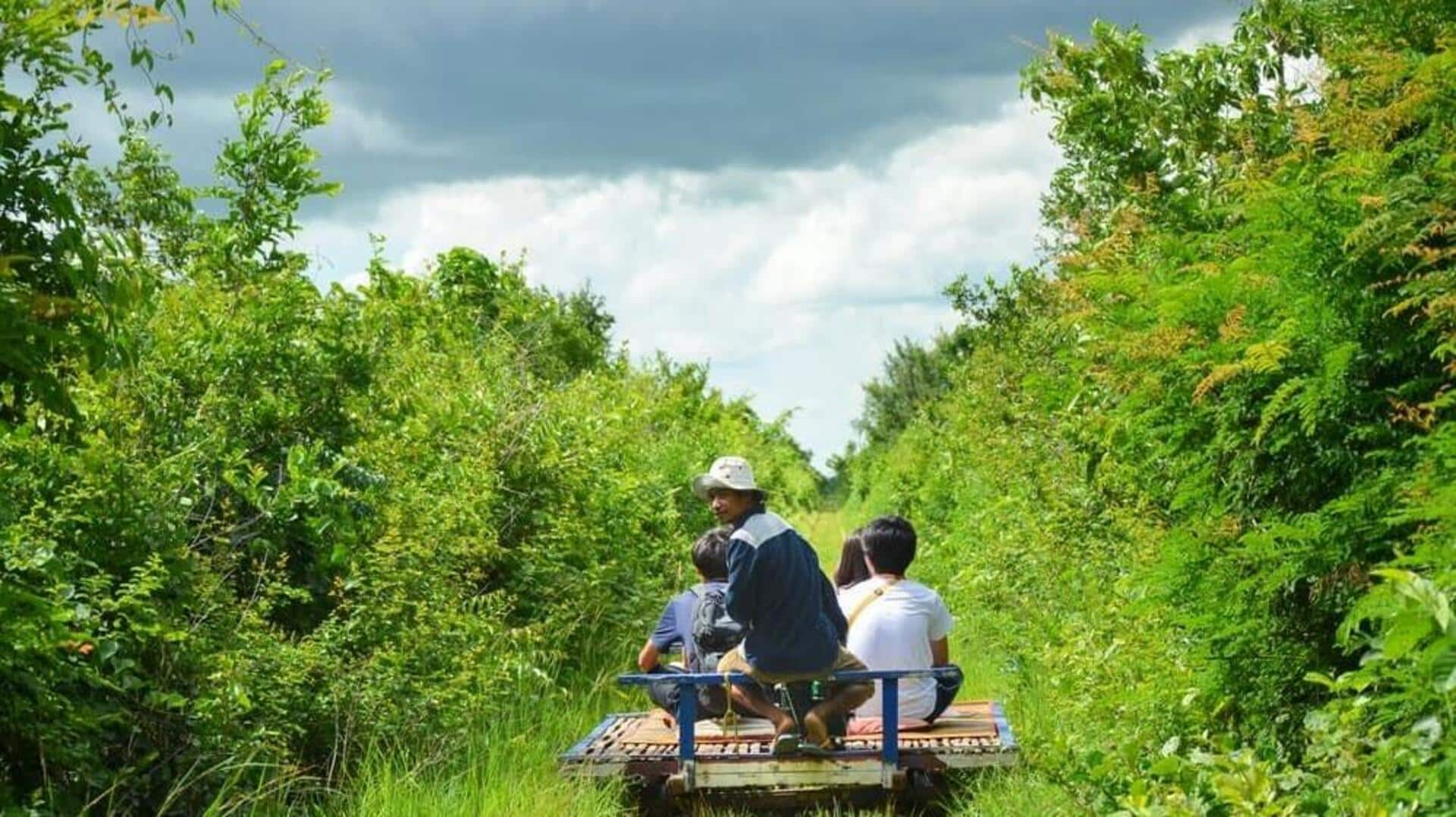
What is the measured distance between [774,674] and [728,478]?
3.29 feet

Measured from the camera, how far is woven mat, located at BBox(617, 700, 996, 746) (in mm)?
8820

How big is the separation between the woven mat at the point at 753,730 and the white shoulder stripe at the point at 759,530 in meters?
1.22

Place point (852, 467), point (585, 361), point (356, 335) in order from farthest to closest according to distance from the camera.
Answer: point (852, 467), point (585, 361), point (356, 335)

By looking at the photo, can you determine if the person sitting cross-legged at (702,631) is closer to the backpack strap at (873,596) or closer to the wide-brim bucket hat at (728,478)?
the backpack strap at (873,596)

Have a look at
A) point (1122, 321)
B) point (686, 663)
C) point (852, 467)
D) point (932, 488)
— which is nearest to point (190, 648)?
point (686, 663)

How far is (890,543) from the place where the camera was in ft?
30.6

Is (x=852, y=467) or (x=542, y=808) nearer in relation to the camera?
(x=542, y=808)

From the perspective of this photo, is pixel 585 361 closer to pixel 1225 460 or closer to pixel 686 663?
pixel 686 663

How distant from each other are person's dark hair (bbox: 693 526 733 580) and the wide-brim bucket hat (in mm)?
1123

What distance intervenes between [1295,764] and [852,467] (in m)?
53.2

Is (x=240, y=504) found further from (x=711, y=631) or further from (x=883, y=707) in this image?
(x=883, y=707)

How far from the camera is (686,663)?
954 centimetres

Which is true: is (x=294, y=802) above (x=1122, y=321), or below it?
below

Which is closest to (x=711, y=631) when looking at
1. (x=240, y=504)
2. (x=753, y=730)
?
(x=753, y=730)
